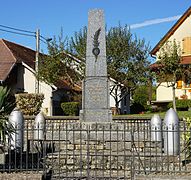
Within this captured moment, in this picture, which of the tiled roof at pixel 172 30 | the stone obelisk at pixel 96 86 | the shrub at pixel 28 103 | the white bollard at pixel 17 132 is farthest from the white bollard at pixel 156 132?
the tiled roof at pixel 172 30

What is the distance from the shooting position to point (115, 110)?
3403 centimetres

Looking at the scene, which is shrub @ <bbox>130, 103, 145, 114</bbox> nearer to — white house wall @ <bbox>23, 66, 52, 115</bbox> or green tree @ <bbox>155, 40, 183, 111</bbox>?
green tree @ <bbox>155, 40, 183, 111</bbox>

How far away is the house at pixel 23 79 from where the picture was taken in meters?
30.9

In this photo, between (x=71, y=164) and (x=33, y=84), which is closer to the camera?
(x=71, y=164)

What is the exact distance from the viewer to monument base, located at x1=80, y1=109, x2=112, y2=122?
12438 millimetres

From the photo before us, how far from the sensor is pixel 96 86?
12516mm

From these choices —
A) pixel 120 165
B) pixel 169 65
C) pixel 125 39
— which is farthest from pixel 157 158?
pixel 125 39

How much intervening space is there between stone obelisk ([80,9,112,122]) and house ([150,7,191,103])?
725 inches

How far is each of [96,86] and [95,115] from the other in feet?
3.03

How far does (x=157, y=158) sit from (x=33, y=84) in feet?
76.8

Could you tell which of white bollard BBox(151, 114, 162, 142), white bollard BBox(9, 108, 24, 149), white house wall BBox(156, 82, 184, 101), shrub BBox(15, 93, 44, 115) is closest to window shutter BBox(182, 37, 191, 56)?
white house wall BBox(156, 82, 184, 101)

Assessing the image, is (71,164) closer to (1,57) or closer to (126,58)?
(126,58)

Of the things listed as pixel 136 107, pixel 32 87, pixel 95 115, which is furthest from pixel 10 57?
pixel 95 115

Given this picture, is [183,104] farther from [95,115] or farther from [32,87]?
[95,115]
